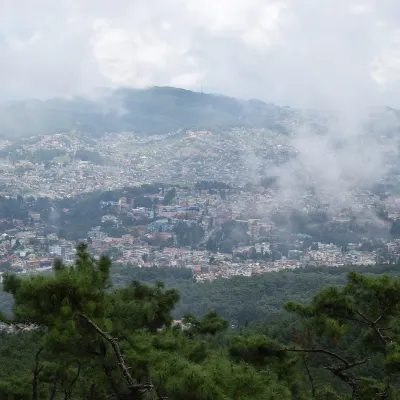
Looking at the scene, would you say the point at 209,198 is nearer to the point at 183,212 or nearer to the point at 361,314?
the point at 183,212

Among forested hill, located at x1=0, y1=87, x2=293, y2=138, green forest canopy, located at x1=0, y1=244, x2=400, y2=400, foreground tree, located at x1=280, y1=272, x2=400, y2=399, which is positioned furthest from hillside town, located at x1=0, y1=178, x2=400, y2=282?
forested hill, located at x1=0, y1=87, x2=293, y2=138

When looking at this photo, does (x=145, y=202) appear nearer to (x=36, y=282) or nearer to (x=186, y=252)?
(x=186, y=252)

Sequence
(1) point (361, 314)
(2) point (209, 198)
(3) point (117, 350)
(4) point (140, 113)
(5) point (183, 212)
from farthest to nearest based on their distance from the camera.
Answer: (4) point (140, 113)
(2) point (209, 198)
(5) point (183, 212)
(1) point (361, 314)
(3) point (117, 350)

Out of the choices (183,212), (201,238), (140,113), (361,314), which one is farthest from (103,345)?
(140,113)

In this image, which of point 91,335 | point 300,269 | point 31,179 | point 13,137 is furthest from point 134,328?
point 13,137

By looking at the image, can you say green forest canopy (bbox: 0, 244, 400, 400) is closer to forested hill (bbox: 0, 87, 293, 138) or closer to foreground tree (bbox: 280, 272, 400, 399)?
foreground tree (bbox: 280, 272, 400, 399)

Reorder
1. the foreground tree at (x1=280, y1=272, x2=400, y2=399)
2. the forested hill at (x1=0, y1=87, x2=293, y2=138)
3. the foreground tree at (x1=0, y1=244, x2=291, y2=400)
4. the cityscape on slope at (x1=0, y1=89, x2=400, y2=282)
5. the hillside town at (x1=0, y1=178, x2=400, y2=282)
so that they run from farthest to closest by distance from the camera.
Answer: the forested hill at (x1=0, y1=87, x2=293, y2=138)
the cityscape on slope at (x1=0, y1=89, x2=400, y2=282)
the hillside town at (x1=0, y1=178, x2=400, y2=282)
the foreground tree at (x1=280, y1=272, x2=400, y2=399)
the foreground tree at (x1=0, y1=244, x2=291, y2=400)
